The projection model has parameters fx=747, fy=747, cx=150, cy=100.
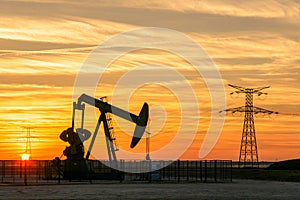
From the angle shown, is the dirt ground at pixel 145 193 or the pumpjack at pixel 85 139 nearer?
the dirt ground at pixel 145 193

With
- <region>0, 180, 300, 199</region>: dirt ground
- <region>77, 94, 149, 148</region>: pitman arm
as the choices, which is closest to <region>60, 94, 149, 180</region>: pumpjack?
<region>77, 94, 149, 148</region>: pitman arm

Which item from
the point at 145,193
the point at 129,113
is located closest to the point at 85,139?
the point at 129,113

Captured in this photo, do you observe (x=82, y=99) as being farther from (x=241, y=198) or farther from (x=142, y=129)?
(x=241, y=198)

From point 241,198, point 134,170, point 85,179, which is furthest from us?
point 134,170

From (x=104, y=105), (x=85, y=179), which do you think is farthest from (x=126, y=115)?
(x=85, y=179)

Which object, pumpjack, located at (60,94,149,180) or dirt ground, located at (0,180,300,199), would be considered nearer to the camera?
dirt ground, located at (0,180,300,199)

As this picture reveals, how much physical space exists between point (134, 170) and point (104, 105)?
41.4 feet

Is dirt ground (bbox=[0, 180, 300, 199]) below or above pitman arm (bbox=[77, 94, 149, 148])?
below

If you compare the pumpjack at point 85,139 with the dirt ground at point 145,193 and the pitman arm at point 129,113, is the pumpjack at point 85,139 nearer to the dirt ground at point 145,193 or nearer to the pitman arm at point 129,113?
the pitman arm at point 129,113

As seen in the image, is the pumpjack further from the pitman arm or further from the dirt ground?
the dirt ground

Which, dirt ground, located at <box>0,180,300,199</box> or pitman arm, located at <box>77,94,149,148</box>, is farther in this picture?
pitman arm, located at <box>77,94,149,148</box>

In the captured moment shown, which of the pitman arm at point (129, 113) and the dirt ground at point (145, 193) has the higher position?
the pitman arm at point (129, 113)

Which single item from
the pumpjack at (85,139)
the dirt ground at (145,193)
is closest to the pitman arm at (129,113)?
the pumpjack at (85,139)

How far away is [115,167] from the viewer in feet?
246
